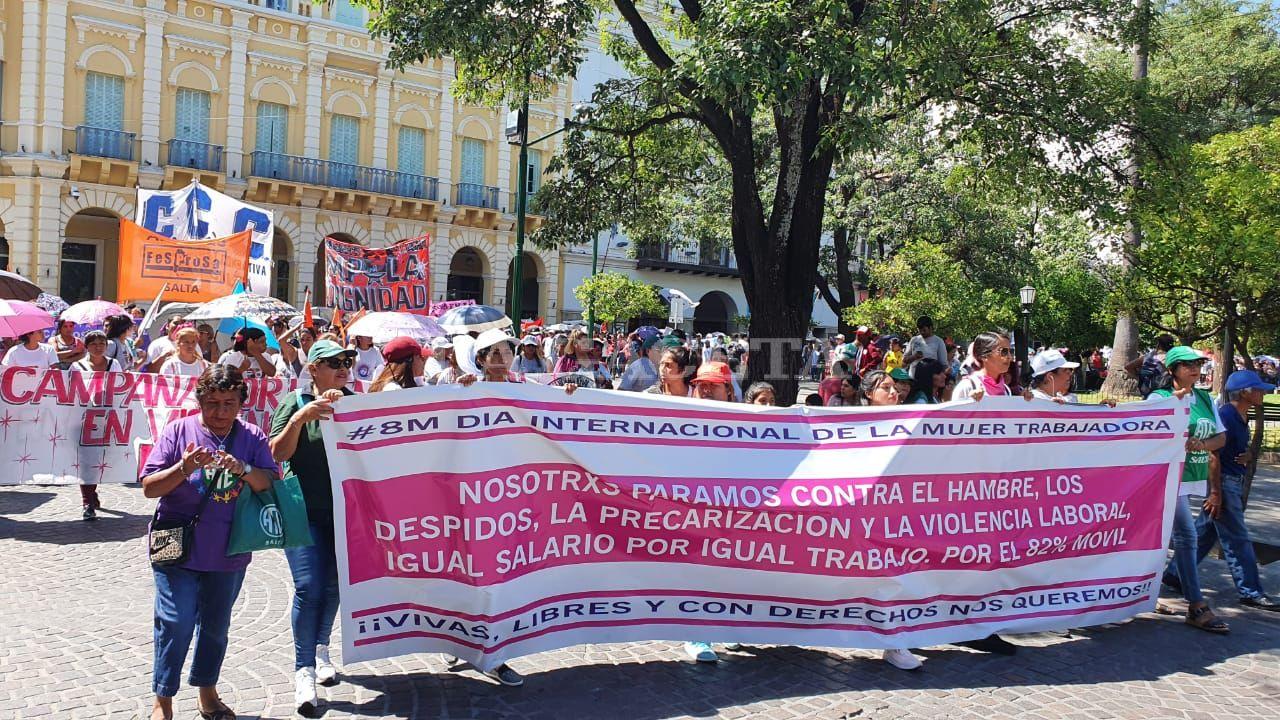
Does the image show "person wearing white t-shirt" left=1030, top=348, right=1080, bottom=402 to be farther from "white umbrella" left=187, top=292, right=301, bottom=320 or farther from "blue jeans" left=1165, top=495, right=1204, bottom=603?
"white umbrella" left=187, top=292, right=301, bottom=320

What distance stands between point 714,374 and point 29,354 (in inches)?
266

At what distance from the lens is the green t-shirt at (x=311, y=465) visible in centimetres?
449

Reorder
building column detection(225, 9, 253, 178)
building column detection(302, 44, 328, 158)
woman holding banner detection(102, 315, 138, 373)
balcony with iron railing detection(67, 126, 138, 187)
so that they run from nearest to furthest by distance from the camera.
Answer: woman holding banner detection(102, 315, 138, 373) → balcony with iron railing detection(67, 126, 138, 187) → building column detection(225, 9, 253, 178) → building column detection(302, 44, 328, 158)

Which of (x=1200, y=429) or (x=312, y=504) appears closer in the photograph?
(x=312, y=504)

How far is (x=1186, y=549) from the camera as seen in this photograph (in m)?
6.11

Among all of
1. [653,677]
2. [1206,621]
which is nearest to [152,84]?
[653,677]

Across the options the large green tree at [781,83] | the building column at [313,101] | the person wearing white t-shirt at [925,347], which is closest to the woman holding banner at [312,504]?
the large green tree at [781,83]

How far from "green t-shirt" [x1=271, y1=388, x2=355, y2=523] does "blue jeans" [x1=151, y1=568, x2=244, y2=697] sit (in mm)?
508

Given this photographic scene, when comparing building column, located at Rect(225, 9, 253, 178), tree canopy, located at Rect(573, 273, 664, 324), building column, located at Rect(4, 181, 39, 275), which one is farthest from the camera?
tree canopy, located at Rect(573, 273, 664, 324)

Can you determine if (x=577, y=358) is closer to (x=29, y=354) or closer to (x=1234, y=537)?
(x=29, y=354)

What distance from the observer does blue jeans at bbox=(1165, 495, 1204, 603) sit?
19.9 ft

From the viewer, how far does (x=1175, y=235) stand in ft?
39.7

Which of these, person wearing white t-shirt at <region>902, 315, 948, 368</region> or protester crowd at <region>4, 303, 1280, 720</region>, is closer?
protester crowd at <region>4, 303, 1280, 720</region>

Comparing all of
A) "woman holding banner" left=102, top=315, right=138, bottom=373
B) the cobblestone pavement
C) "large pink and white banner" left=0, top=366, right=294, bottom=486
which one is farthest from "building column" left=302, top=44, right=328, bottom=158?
the cobblestone pavement
